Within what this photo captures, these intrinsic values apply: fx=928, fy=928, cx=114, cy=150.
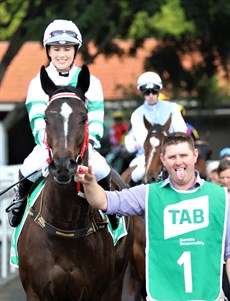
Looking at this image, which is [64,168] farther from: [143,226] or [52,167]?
[143,226]

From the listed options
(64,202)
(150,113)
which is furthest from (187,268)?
(150,113)

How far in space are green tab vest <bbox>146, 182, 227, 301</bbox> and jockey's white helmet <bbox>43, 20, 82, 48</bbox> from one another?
202 centimetres

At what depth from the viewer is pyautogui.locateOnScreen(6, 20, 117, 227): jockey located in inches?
281

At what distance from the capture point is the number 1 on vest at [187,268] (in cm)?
568

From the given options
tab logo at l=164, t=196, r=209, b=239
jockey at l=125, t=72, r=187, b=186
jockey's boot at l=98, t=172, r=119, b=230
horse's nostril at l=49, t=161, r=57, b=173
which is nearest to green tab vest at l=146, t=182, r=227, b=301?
tab logo at l=164, t=196, r=209, b=239

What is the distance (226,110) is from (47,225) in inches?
1107

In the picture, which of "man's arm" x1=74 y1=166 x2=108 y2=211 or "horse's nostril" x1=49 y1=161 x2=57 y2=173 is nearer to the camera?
"man's arm" x1=74 y1=166 x2=108 y2=211

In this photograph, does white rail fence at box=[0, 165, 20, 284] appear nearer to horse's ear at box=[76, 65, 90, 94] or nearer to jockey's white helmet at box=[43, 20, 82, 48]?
jockey's white helmet at box=[43, 20, 82, 48]

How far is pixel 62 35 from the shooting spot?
24.1 feet

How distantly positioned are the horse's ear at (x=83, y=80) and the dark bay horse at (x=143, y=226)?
333cm

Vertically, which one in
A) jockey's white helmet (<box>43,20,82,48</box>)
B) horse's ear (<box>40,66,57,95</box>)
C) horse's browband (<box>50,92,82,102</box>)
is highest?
jockey's white helmet (<box>43,20,82,48</box>)

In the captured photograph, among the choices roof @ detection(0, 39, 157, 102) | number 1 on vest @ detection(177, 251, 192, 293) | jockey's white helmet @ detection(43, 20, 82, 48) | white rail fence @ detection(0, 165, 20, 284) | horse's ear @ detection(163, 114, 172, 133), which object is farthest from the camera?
roof @ detection(0, 39, 157, 102)

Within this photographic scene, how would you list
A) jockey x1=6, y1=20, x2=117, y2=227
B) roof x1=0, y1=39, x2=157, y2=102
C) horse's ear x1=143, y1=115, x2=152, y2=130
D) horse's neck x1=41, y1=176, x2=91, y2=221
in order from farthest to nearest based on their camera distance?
roof x1=0, y1=39, x2=157, y2=102 < horse's ear x1=143, y1=115, x2=152, y2=130 < jockey x1=6, y1=20, x2=117, y2=227 < horse's neck x1=41, y1=176, x2=91, y2=221

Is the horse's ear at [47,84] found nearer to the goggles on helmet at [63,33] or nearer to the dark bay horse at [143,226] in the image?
the goggles on helmet at [63,33]
